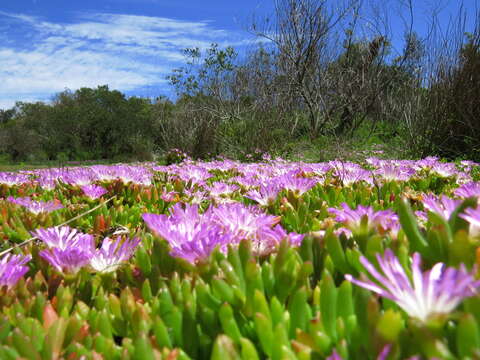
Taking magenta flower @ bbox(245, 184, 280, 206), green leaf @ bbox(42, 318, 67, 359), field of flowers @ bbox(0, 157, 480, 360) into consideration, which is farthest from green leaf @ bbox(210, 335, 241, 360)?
magenta flower @ bbox(245, 184, 280, 206)

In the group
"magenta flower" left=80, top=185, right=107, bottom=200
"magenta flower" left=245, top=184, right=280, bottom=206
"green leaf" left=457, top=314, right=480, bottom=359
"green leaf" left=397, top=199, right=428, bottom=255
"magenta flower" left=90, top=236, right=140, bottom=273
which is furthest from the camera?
"magenta flower" left=80, top=185, right=107, bottom=200

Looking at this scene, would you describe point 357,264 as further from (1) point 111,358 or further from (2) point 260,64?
(2) point 260,64

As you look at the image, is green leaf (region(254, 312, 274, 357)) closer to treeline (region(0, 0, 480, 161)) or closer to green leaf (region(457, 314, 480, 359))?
green leaf (region(457, 314, 480, 359))

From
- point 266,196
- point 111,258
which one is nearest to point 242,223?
point 111,258

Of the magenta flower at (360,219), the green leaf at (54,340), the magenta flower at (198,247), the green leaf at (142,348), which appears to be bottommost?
the green leaf at (54,340)

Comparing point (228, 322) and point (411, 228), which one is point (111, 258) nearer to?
point (228, 322)

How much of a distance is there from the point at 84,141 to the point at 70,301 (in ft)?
131

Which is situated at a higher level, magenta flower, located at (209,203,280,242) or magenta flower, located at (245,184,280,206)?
magenta flower, located at (209,203,280,242)

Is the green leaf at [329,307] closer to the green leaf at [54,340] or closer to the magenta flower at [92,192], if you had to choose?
the green leaf at [54,340]

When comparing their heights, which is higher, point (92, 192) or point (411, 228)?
point (411, 228)

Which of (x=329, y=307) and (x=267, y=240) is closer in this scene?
(x=329, y=307)

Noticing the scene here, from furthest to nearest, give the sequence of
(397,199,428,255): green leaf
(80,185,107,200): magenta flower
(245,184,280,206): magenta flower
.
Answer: (80,185,107,200): magenta flower < (245,184,280,206): magenta flower < (397,199,428,255): green leaf

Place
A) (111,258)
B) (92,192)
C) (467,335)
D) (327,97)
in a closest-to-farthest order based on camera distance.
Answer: (467,335) < (111,258) < (92,192) < (327,97)

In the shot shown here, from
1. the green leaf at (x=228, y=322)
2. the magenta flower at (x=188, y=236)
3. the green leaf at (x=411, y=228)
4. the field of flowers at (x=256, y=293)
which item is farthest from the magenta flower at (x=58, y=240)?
the green leaf at (x=411, y=228)
